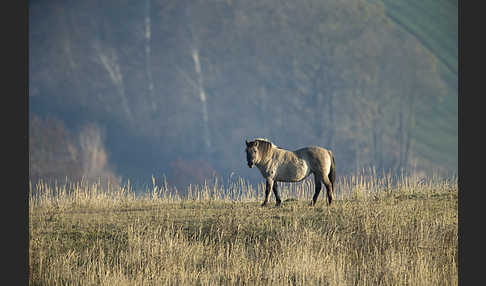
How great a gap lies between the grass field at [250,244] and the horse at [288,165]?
0.76 m

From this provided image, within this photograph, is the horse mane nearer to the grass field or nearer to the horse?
the horse

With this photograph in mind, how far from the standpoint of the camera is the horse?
58.2ft

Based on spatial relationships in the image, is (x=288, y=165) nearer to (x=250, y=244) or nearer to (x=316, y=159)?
(x=316, y=159)

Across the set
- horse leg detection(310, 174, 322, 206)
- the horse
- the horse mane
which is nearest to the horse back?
the horse

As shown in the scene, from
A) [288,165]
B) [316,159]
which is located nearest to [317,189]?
[316,159]

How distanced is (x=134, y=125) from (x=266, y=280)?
215ft

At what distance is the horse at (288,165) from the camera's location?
17734 millimetres

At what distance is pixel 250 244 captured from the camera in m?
15.0

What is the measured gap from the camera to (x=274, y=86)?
84.4 metres

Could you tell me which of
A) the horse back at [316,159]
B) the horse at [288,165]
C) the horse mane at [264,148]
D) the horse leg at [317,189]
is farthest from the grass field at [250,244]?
the horse mane at [264,148]

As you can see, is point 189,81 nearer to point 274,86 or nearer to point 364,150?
point 274,86

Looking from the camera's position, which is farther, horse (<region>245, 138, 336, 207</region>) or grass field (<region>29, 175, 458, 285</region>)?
horse (<region>245, 138, 336, 207</region>)

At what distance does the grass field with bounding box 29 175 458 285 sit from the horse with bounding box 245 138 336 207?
29.9 inches

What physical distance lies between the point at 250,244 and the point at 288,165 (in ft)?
11.5
